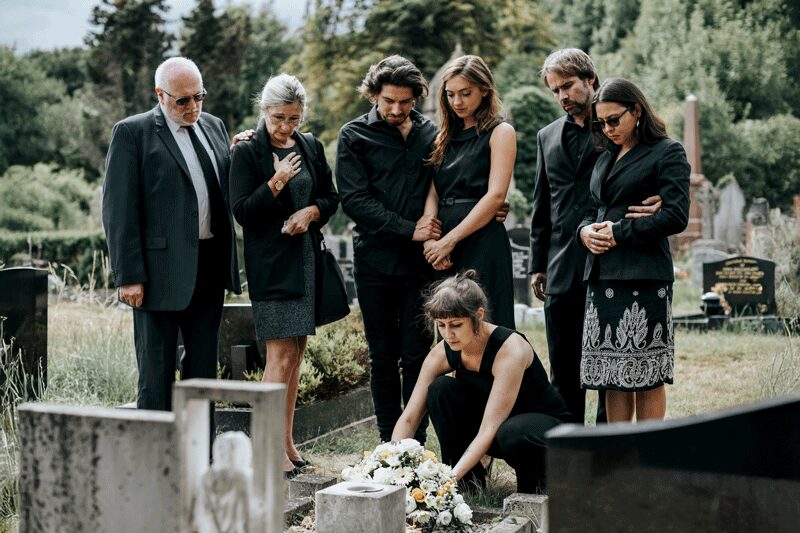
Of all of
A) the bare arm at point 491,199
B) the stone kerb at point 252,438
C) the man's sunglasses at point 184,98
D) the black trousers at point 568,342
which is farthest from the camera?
the black trousers at point 568,342

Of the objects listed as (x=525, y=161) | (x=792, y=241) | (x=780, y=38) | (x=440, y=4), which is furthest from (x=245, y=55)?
(x=792, y=241)

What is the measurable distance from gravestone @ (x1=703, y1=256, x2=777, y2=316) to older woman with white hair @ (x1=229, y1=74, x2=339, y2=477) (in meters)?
7.61

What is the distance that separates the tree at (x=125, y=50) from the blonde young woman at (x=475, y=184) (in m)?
33.0

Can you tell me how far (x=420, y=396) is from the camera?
4070 millimetres

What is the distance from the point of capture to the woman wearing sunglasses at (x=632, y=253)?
156 inches

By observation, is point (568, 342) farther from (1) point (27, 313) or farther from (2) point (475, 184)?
(1) point (27, 313)

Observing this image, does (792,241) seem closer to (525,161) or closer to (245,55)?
(525,161)

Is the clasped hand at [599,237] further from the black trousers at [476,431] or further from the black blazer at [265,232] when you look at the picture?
the black blazer at [265,232]

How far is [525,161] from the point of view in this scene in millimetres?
24875

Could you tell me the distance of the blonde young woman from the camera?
4395 millimetres

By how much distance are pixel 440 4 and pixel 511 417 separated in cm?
2479

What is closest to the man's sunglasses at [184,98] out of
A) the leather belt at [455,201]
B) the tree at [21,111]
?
the leather belt at [455,201]

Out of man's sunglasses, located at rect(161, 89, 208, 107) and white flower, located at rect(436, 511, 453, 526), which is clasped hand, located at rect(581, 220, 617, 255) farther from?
man's sunglasses, located at rect(161, 89, 208, 107)

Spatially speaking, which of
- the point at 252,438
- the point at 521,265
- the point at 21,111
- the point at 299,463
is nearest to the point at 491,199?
the point at 299,463
